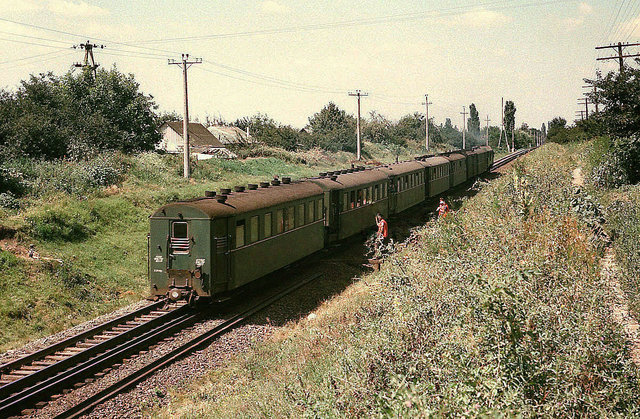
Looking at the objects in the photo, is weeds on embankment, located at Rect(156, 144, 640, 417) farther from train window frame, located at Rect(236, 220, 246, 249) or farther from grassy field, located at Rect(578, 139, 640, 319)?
train window frame, located at Rect(236, 220, 246, 249)

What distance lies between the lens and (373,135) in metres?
90.4

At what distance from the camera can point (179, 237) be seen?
14.2 m

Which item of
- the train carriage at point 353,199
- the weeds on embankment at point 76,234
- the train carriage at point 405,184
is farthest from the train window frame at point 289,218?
the train carriage at point 405,184

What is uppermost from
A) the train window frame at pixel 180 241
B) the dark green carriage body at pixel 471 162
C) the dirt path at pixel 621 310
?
the dark green carriage body at pixel 471 162

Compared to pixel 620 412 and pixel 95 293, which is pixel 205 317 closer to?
pixel 95 293

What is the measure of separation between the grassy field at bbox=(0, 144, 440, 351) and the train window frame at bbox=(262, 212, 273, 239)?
4.69 meters

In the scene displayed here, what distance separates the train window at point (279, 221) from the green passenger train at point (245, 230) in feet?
0.10

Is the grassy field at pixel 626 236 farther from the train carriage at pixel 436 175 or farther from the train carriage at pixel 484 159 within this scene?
the train carriage at pixel 484 159

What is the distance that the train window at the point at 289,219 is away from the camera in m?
17.2

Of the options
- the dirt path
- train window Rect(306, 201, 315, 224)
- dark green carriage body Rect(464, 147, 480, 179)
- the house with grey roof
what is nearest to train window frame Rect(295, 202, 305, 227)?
train window Rect(306, 201, 315, 224)

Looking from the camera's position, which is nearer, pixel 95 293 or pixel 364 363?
pixel 364 363

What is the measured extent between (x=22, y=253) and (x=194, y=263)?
7.89 metres

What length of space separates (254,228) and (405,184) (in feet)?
51.5

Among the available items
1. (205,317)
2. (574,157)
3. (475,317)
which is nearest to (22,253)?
(205,317)
